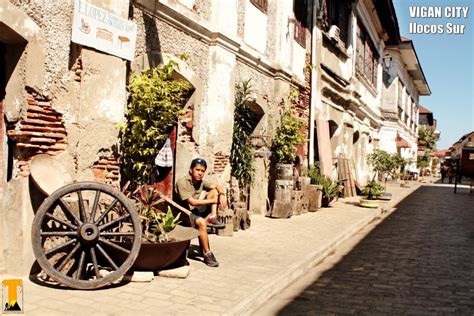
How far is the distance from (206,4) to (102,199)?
14.4ft

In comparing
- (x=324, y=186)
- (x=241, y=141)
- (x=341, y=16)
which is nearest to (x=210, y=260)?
(x=241, y=141)

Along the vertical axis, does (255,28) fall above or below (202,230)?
above

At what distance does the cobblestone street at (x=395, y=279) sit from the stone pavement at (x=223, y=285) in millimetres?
239

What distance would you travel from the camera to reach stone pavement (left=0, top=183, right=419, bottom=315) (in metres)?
4.21

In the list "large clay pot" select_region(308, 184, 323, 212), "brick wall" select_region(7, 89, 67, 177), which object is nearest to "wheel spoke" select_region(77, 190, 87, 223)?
"brick wall" select_region(7, 89, 67, 177)

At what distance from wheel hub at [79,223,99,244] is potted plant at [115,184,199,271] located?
1.10ft

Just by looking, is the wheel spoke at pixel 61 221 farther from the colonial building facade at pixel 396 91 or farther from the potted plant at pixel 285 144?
the colonial building facade at pixel 396 91

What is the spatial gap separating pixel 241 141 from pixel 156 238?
15.6 ft

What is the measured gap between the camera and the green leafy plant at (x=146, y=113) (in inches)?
247

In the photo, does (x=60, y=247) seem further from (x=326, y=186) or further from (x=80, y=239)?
(x=326, y=186)

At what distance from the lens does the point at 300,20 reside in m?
13.3

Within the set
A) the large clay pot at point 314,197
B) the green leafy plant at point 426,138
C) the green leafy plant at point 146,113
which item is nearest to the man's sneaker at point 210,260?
the green leafy plant at point 146,113

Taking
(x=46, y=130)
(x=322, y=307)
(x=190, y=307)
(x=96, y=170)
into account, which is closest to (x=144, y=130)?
(x=96, y=170)

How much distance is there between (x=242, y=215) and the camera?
886cm
